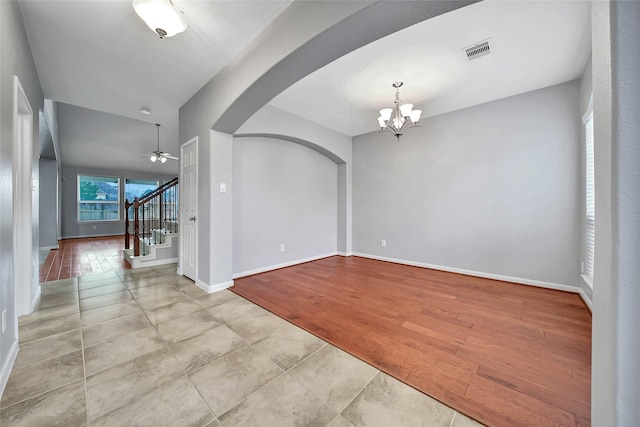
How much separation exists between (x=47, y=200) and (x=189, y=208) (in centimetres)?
546

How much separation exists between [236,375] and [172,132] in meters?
6.95

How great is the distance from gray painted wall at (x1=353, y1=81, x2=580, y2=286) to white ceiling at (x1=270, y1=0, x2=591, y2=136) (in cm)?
36

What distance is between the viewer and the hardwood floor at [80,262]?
3816 millimetres

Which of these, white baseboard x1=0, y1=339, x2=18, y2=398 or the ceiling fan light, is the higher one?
the ceiling fan light

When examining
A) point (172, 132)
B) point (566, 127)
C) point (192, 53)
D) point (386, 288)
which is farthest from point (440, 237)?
point (172, 132)

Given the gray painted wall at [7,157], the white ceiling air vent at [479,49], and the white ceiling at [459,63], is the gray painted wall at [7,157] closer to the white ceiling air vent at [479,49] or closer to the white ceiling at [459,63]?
the white ceiling at [459,63]

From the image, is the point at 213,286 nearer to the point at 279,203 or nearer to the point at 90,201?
the point at 279,203

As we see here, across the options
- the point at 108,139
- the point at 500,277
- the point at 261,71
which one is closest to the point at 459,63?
the point at 261,71

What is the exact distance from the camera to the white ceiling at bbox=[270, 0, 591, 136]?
1.98 m

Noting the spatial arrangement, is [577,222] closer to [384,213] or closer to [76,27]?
[384,213]

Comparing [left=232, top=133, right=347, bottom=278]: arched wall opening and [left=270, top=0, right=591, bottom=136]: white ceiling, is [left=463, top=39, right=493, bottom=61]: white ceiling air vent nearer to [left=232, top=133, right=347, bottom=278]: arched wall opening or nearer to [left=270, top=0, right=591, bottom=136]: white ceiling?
[left=270, top=0, right=591, bottom=136]: white ceiling

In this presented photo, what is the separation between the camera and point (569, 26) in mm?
2068

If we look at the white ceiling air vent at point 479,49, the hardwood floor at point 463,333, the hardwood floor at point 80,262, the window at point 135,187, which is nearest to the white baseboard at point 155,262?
the hardwood floor at point 80,262

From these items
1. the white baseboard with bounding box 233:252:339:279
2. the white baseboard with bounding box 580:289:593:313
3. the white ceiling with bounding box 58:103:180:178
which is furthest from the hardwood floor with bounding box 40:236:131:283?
the white baseboard with bounding box 580:289:593:313
